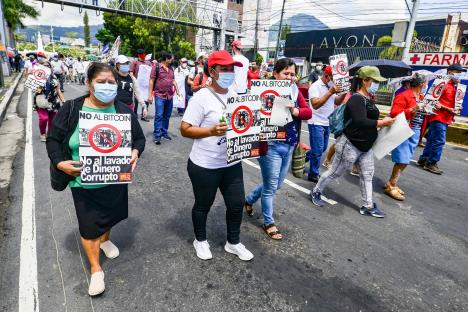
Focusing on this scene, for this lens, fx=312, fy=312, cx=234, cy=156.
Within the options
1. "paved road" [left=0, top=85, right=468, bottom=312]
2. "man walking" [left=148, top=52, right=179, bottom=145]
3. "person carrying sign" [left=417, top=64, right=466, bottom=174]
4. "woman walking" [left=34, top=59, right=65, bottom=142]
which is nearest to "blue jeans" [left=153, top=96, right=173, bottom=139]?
"man walking" [left=148, top=52, right=179, bottom=145]

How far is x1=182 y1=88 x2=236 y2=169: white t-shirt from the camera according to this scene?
2647 mm

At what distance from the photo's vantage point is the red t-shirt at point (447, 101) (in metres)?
6.21

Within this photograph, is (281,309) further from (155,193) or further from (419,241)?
(155,193)

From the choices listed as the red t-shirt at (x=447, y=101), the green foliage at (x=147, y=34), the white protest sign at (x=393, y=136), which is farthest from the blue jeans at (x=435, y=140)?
the green foliage at (x=147, y=34)

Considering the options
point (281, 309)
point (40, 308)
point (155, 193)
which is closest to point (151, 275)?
point (40, 308)

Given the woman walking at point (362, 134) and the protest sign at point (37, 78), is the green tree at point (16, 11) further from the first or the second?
the woman walking at point (362, 134)

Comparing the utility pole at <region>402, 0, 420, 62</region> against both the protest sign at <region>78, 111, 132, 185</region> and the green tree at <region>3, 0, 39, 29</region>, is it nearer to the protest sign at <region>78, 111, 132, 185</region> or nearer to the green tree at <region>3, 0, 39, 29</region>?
the protest sign at <region>78, 111, 132, 185</region>

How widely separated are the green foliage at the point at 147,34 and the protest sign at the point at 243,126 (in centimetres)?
4250

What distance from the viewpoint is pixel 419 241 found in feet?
12.3

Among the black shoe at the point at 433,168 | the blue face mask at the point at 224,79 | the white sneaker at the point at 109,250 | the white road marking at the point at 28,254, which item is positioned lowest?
the white road marking at the point at 28,254

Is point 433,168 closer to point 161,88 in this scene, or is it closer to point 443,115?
point 443,115

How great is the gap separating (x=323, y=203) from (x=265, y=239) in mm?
1438

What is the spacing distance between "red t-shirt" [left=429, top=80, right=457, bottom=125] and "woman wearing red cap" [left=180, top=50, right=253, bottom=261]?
5325 mm

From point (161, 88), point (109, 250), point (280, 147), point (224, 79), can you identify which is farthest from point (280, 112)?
point (161, 88)
